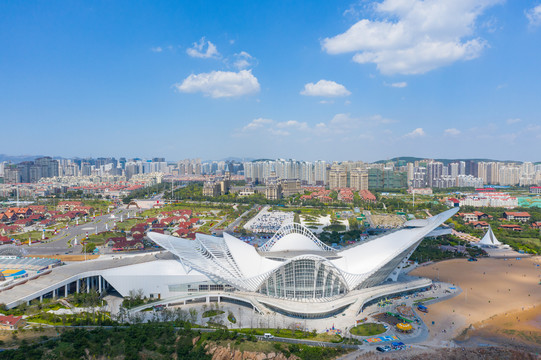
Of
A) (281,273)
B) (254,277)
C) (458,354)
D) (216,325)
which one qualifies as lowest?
(458,354)

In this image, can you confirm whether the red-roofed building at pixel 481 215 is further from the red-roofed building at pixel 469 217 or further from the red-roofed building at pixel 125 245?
the red-roofed building at pixel 125 245

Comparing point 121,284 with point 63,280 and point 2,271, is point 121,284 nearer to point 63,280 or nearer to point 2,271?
point 63,280

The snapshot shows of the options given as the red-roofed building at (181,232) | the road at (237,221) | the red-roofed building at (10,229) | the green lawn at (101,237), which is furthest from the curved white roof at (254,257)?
the red-roofed building at (10,229)

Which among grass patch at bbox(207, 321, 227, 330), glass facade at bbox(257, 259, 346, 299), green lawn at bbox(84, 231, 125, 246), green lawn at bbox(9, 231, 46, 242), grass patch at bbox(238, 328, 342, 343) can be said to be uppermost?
glass facade at bbox(257, 259, 346, 299)

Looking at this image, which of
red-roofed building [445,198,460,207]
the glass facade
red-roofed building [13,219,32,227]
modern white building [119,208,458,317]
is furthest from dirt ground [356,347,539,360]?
red-roofed building [445,198,460,207]

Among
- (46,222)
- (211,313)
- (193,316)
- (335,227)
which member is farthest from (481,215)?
(46,222)

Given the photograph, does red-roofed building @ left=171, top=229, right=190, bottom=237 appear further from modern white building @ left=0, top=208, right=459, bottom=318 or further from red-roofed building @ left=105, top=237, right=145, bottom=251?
modern white building @ left=0, top=208, right=459, bottom=318

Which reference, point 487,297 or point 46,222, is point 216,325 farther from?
point 46,222
